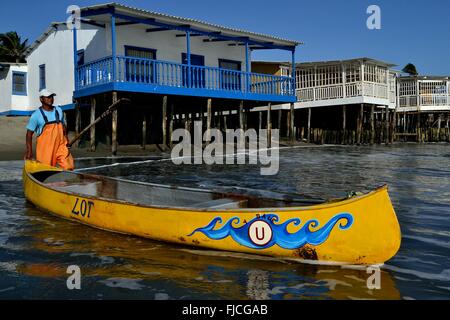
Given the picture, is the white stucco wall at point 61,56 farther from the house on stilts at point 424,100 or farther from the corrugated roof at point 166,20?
the house on stilts at point 424,100

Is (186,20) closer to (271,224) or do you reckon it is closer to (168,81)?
(168,81)

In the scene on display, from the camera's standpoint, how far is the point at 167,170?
13.7 m

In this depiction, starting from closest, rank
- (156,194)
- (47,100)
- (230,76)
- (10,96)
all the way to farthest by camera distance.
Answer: (156,194), (47,100), (230,76), (10,96)

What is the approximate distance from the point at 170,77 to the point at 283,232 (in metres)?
16.3

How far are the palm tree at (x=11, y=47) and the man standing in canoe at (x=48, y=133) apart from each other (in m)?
41.3

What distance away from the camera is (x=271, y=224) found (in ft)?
14.8

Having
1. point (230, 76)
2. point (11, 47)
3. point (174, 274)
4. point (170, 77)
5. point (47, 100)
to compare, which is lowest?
point (174, 274)

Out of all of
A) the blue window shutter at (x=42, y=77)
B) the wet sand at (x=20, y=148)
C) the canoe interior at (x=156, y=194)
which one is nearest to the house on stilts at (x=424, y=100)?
the wet sand at (x=20, y=148)

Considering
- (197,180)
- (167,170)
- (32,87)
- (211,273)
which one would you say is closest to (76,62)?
(32,87)

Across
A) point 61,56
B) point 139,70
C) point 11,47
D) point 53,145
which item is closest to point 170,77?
point 139,70

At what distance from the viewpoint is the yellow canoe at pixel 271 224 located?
166 inches

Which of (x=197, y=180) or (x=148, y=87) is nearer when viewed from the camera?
(x=197, y=180)

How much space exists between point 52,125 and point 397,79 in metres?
34.1
